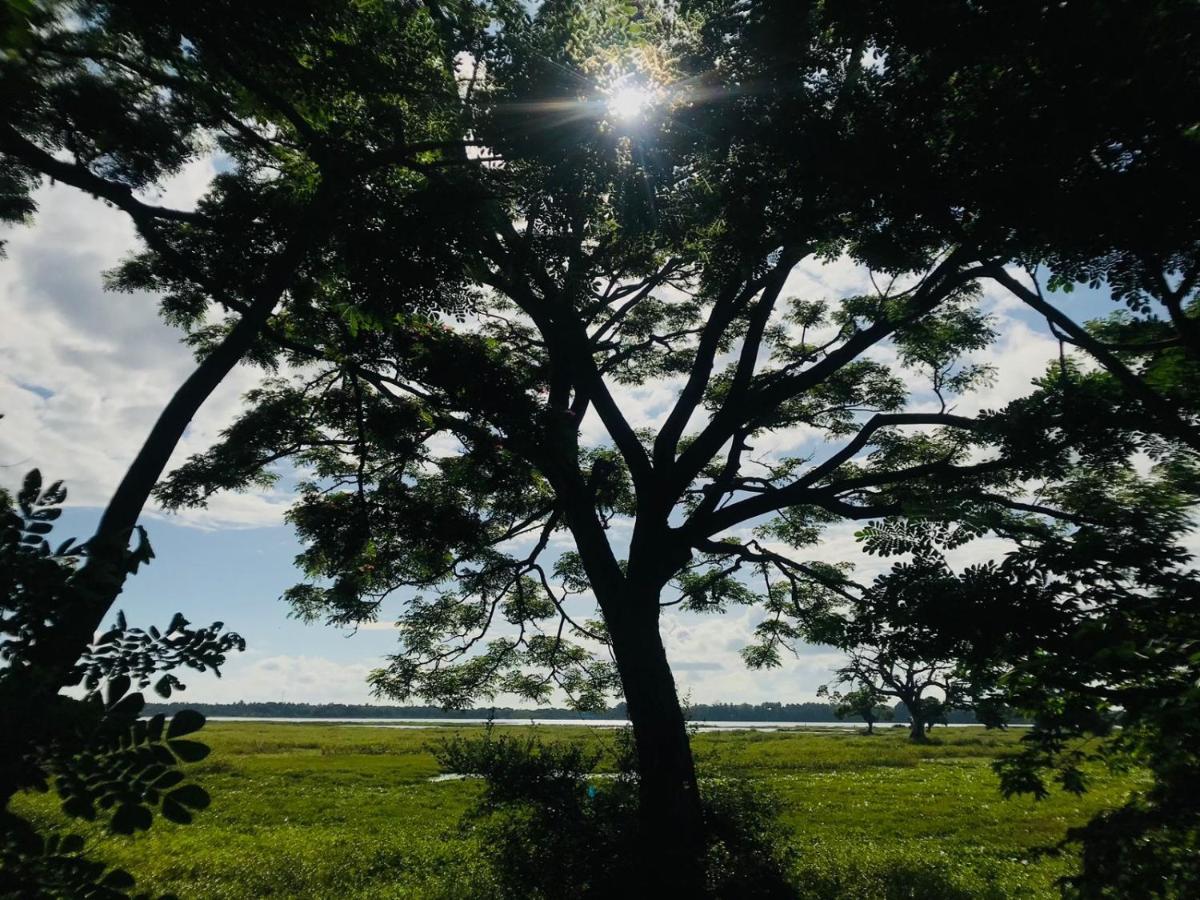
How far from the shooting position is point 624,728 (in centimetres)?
1168

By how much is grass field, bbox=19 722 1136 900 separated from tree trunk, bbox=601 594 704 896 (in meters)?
1.53

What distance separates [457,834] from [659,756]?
13.2 feet

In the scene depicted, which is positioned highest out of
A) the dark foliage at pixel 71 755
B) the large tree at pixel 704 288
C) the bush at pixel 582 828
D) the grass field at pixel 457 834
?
the large tree at pixel 704 288

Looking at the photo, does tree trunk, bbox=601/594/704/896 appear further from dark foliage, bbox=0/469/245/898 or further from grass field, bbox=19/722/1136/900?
dark foliage, bbox=0/469/245/898

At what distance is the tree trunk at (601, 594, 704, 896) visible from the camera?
28.1 ft

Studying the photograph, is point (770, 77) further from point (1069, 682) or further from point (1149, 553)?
point (1069, 682)

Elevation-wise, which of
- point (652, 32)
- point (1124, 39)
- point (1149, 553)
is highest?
point (652, 32)

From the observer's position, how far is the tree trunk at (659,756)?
8.57m

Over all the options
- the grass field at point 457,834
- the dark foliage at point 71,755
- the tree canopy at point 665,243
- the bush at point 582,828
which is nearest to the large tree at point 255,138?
the tree canopy at point 665,243

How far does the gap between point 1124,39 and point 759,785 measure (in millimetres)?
10536

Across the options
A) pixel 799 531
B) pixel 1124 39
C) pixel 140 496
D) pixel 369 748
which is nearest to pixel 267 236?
pixel 140 496

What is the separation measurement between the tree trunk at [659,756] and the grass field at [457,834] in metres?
1.53

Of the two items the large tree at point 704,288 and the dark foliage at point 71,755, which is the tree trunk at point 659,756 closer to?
the large tree at point 704,288

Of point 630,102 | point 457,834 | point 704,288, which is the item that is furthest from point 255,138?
point 457,834
